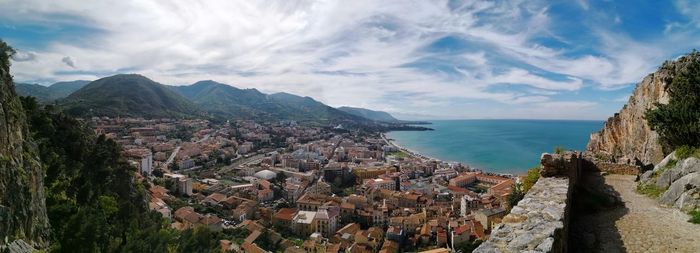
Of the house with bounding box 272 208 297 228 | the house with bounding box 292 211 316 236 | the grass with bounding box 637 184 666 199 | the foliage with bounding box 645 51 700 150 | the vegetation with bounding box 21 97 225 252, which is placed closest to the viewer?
the grass with bounding box 637 184 666 199

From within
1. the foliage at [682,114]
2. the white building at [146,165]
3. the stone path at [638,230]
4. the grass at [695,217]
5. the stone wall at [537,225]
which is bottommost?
the white building at [146,165]

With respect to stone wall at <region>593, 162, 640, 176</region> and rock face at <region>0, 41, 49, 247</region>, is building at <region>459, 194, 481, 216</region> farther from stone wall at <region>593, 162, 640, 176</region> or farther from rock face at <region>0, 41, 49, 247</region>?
rock face at <region>0, 41, 49, 247</region>

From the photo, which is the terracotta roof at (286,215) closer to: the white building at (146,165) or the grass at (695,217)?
the white building at (146,165)

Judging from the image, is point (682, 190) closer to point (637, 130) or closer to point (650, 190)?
point (650, 190)

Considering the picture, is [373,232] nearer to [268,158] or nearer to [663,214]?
[663,214]

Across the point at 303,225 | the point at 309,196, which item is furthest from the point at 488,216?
the point at 309,196

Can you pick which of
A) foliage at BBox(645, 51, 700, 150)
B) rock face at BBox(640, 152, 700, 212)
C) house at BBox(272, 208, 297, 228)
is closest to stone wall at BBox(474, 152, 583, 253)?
rock face at BBox(640, 152, 700, 212)

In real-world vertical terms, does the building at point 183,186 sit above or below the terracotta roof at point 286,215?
above

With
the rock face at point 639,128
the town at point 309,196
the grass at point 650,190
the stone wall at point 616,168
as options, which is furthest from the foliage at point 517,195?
the town at point 309,196
